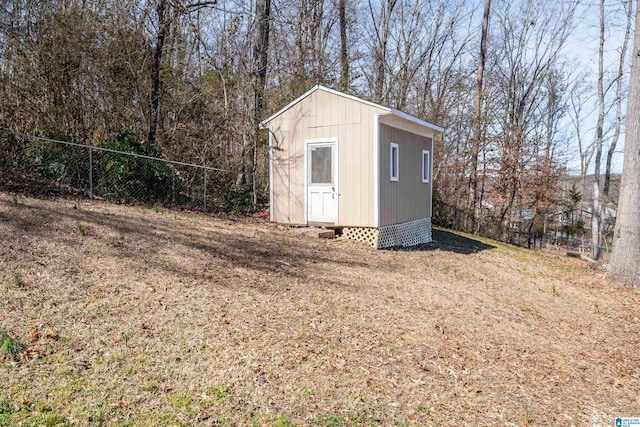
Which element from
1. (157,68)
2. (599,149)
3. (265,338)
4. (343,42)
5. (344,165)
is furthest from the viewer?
(599,149)

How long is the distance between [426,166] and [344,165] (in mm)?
3537

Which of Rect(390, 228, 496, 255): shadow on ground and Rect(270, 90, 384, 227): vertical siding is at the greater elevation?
Rect(270, 90, 384, 227): vertical siding

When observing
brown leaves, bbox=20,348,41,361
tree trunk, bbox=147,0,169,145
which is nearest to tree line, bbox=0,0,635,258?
tree trunk, bbox=147,0,169,145

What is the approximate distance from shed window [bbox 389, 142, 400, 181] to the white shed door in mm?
1238

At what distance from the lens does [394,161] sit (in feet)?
31.4

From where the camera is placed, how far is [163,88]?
11.4 metres

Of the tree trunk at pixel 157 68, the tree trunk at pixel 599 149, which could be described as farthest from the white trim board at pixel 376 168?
the tree trunk at pixel 599 149

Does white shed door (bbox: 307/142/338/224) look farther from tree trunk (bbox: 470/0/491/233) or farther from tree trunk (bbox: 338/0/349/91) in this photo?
tree trunk (bbox: 470/0/491/233)

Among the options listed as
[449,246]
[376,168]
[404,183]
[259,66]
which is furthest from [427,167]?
[259,66]

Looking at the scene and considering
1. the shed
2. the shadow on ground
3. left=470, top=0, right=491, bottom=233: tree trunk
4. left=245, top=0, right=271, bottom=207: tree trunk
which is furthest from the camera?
left=470, top=0, right=491, bottom=233: tree trunk

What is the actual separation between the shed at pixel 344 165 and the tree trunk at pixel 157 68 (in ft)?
9.32

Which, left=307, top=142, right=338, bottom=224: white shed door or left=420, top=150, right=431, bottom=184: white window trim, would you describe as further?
left=420, top=150, right=431, bottom=184: white window trim

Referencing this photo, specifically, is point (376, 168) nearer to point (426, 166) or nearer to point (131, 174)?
point (426, 166)

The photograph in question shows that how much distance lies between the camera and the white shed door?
364 inches
